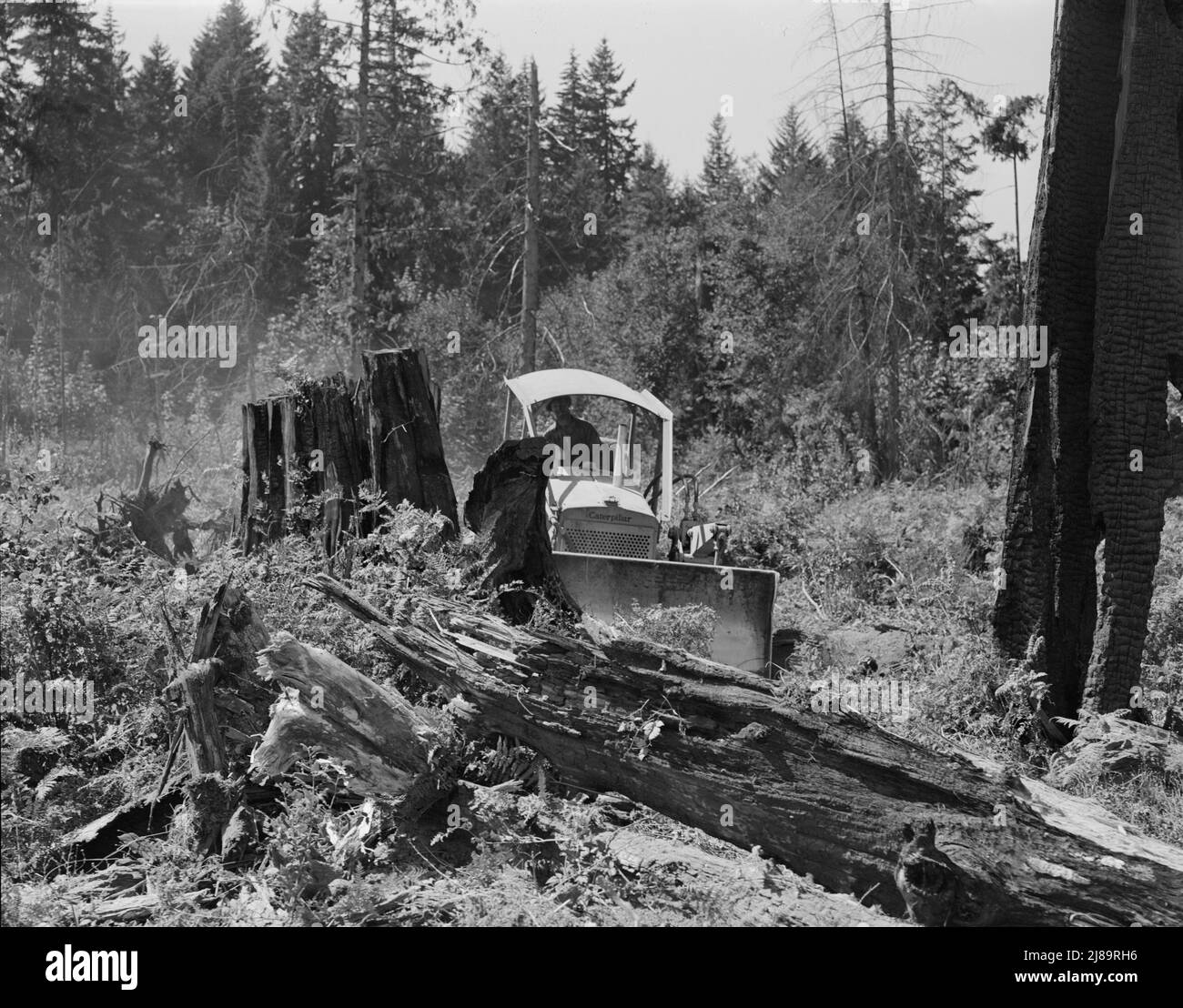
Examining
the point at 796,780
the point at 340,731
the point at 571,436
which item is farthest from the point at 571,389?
the point at 796,780

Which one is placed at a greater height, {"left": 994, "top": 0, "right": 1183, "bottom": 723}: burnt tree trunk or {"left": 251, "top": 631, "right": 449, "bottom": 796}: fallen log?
{"left": 994, "top": 0, "right": 1183, "bottom": 723}: burnt tree trunk

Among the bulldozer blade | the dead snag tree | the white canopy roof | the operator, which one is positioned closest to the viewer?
the dead snag tree

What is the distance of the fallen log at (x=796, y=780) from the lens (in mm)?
4594

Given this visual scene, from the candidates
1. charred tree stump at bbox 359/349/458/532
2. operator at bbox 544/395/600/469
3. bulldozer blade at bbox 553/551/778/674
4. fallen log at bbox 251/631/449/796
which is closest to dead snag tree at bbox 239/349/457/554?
charred tree stump at bbox 359/349/458/532

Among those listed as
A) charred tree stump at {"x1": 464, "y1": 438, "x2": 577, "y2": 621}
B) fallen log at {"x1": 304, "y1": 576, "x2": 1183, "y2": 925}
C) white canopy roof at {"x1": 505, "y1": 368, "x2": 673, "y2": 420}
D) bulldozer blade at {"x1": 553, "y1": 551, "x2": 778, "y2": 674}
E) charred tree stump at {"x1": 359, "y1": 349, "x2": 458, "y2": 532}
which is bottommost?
fallen log at {"x1": 304, "y1": 576, "x2": 1183, "y2": 925}

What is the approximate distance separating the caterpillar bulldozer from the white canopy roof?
1 centimetres

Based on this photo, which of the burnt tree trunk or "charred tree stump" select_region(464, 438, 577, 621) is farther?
"charred tree stump" select_region(464, 438, 577, 621)

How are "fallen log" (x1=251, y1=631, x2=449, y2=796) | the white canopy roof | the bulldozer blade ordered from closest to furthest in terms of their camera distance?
"fallen log" (x1=251, y1=631, x2=449, y2=796), the bulldozer blade, the white canopy roof

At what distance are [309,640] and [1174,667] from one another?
19.1 feet

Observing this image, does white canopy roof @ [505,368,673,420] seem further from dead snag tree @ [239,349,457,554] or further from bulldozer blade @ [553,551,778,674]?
bulldozer blade @ [553,551,778,674]

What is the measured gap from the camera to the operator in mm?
12062

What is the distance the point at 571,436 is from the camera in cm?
1223

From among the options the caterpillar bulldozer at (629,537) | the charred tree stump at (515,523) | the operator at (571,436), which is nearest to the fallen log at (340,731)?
the charred tree stump at (515,523)

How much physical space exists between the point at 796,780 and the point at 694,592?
4.10 metres
